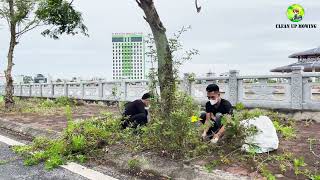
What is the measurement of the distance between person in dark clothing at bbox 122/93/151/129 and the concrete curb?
5.25ft

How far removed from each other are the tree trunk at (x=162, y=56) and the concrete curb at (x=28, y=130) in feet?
10.0

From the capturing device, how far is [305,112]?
1164 centimetres

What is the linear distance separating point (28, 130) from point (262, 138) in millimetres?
6072

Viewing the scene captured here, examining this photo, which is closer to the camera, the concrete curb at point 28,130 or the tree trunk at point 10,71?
the concrete curb at point 28,130

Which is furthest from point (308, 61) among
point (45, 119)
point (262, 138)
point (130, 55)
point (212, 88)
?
point (262, 138)

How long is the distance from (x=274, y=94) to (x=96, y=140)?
6.81m

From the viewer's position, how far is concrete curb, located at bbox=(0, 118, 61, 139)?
8.96m

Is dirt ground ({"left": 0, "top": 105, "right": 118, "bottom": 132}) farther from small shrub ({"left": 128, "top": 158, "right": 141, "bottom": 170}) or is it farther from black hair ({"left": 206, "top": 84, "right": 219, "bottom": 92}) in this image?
black hair ({"left": 206, "top": 84, "right": 219, "bottom": 92})

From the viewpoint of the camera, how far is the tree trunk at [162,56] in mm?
6344

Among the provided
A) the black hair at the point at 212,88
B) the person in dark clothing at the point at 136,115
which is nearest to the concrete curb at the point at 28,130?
the person in dark clothing at the point at 136,115

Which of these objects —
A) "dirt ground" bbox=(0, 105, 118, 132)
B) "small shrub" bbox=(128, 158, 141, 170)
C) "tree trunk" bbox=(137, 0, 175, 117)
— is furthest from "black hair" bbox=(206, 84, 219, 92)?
"dirt ground" bbox=(0, 105, 118, 132)

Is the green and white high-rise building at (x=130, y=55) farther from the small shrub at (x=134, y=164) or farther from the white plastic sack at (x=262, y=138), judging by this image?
the white plastic sack at (x=262, y=138)

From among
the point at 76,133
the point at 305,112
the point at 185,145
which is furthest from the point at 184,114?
the point at 305,112

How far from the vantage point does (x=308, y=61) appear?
30.3 m
